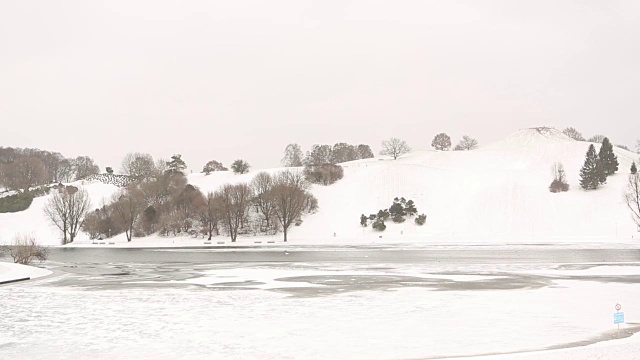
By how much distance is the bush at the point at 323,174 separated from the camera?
11188 centimetres

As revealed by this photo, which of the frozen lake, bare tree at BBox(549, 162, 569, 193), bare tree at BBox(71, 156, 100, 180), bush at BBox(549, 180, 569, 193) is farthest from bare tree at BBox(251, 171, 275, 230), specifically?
bare tree at BBox(71, 156, 100, 180)

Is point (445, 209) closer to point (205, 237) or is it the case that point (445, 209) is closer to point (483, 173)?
point (483, 173)

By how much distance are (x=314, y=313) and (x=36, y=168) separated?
425 ft

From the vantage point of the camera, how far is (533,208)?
9156 cm

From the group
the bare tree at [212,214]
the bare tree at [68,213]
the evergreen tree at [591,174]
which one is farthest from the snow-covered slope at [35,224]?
the evergreen tree at [591,174]

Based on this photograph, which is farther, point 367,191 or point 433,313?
point 367,191

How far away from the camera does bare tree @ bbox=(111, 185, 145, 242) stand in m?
90.8

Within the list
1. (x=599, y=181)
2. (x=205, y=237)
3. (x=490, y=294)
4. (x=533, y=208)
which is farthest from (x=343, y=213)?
(x=490, y=294)

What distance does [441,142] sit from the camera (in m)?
195

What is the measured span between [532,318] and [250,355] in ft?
30.7

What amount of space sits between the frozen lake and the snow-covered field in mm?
42

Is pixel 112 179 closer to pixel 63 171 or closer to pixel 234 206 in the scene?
pixel 63 171

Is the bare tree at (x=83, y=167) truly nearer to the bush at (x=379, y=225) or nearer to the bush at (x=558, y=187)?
the bush at (x=379, y=225)

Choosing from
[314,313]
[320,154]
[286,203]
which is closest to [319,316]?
[314,313]
